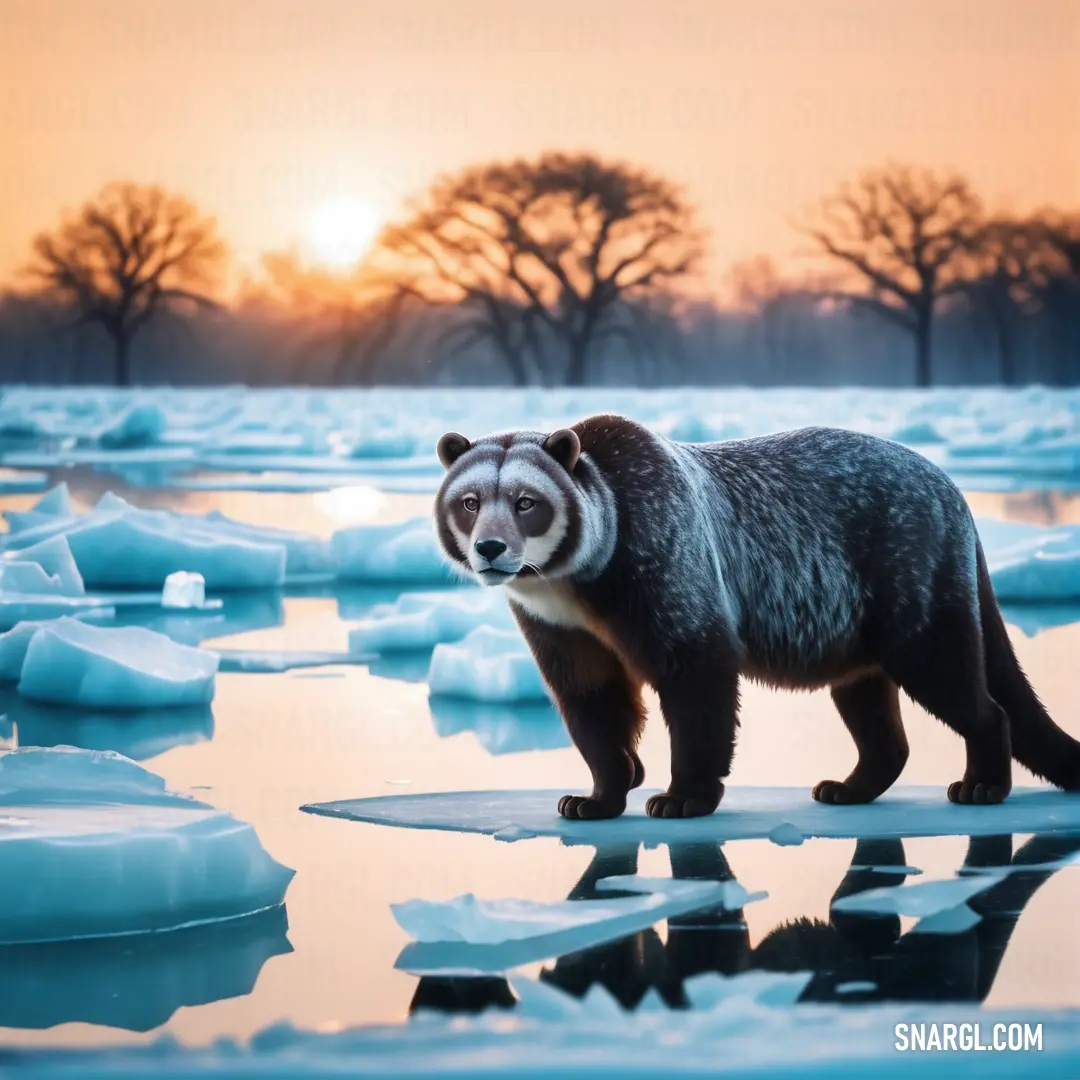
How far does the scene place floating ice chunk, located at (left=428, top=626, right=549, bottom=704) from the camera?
21.3 feet

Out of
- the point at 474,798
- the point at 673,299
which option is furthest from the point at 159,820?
the point at 673,299

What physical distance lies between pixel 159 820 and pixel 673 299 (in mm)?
17497

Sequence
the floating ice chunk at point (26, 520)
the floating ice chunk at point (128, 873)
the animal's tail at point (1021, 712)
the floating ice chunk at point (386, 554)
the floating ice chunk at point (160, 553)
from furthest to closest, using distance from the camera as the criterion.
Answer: the floating ice chunk at point (26, 520)
the floating ice chunk at point (386, 554)
the floating ice chunk at point (160, 553)
the animal's tail at point (1021, 712)
the floating ice chunk at point (128, 873)

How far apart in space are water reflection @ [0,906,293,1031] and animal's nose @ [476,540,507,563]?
0.92 metres

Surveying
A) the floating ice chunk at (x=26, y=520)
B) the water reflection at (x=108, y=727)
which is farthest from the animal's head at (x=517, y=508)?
the floating ice chunk at (x=26, y=520)

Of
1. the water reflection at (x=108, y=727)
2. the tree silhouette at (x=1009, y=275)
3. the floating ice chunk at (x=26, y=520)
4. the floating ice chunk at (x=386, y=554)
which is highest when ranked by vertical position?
the tree silhouette at (x=1009, y=275)

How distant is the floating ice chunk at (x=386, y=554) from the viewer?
1007 cm

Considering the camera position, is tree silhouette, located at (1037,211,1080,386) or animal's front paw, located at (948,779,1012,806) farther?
tree silhouette, located at (1037,211,1080,386)

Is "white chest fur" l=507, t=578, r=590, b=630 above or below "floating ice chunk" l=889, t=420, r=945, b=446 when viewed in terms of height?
below

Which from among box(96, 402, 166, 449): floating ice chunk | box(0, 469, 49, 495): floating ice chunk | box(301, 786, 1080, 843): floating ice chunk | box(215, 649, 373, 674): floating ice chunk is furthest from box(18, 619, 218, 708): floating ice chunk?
box(96, 402, 166, 449): floating ice chunk

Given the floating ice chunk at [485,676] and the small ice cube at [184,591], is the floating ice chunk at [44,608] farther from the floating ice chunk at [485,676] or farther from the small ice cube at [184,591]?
the floating ice chunk at [485,676]

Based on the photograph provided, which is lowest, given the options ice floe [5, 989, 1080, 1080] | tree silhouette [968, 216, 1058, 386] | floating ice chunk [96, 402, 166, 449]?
ice floe [5, 989, 1080, 1080]

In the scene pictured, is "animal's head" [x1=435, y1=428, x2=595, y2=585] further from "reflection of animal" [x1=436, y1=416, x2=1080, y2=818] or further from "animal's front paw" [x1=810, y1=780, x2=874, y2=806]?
"animal's front paw" [x1=810, y1=780, x2=874, y2=806]

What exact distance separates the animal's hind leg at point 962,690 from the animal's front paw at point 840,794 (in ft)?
0.80
